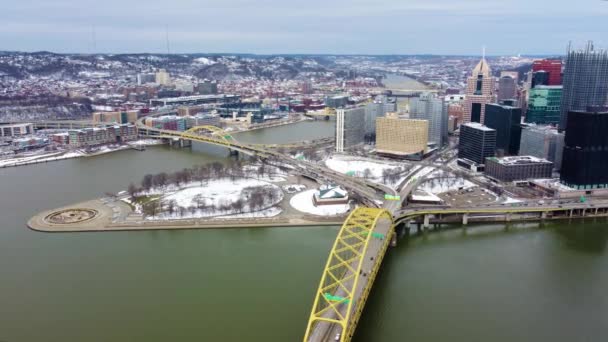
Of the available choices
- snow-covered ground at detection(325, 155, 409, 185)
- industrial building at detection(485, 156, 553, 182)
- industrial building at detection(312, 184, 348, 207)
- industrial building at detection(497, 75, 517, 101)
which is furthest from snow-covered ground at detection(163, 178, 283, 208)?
industrial building at detection(497, 75, 517, 101)

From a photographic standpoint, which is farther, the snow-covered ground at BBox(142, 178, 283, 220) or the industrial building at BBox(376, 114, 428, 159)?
the industrial building at BBox(376, 114, 428, 159)

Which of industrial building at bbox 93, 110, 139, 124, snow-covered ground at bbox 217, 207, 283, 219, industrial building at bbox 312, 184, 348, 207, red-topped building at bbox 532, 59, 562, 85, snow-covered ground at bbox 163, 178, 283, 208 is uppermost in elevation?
red-topped building at bbox 532, 59, 562, 85

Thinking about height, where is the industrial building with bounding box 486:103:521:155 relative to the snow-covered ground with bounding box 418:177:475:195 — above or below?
above

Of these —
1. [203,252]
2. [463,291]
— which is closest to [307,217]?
[203,252]

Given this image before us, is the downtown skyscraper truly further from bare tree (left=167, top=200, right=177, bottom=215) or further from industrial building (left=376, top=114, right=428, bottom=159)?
bare tree (left=167, top=200, right=177, bottom=215)

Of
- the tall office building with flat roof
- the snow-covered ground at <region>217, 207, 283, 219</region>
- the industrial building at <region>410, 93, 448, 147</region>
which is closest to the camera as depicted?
the snow-covered ground at <region>217, 207, 283, 219</region>

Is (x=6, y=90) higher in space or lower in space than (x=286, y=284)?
higher

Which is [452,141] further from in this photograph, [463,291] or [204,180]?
[463,291]
